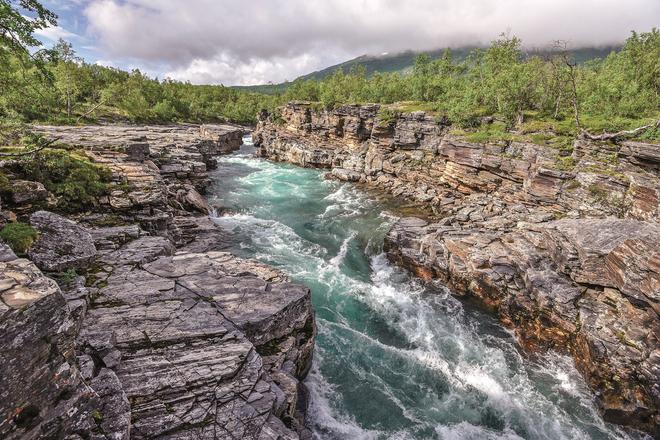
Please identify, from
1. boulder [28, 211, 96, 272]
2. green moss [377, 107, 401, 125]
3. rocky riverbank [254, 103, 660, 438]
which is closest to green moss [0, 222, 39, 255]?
boulder [28, 211, 96, 272]

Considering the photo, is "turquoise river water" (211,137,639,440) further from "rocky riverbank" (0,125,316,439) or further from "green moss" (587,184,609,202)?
"green moss" (587,184,609,202)

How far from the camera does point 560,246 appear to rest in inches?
887

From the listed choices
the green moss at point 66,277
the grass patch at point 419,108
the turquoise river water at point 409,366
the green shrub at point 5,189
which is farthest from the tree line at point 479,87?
the turquoise river water at point 409,366

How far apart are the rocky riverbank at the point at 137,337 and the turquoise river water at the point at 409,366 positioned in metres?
3.24

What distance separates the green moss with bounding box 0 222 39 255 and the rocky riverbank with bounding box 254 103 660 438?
24.5 meters

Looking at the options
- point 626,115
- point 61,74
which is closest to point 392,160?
point 626,115

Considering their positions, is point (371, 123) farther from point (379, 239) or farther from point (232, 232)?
point (232, 232)

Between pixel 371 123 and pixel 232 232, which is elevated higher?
pixel 371 123

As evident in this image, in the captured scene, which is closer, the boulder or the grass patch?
the boulder

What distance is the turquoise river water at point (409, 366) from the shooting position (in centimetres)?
1609

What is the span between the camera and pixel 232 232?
32.8 m

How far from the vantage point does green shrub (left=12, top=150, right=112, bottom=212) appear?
21359 mm

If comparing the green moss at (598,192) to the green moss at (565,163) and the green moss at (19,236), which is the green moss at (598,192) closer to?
the green moss at (565,163)

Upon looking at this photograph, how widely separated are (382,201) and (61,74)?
299ft
